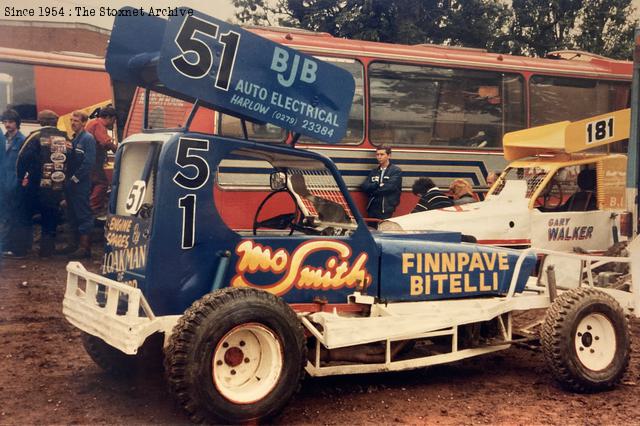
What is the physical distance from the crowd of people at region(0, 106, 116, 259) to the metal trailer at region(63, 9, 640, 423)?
5787 millimetres

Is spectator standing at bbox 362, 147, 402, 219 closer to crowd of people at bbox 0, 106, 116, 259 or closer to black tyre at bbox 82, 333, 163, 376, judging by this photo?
crowd of people at bbox 0, 106, 116, 259

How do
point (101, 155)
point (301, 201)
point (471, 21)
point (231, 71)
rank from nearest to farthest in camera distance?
1. point (231, 71)
2. point (301, 201)
3. point (101, 155)
4. point (471, 21)

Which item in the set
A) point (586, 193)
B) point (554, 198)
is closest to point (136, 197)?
point (554, 198)

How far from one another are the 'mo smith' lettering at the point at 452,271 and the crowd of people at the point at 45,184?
6.76 meters

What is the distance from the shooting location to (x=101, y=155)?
12.4 metres

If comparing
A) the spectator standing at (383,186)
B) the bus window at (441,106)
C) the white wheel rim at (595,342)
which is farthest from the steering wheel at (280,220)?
the bus window at (441,106)

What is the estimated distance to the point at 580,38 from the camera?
56.9ft

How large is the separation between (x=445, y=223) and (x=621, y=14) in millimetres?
9047

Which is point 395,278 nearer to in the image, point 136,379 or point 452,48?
point 136,379

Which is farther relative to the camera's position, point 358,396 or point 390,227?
point 390,227

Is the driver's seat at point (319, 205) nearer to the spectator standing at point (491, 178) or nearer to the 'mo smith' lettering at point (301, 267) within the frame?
the 'mo smith' lettering at point (301, 267)

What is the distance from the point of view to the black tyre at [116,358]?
5.64 m

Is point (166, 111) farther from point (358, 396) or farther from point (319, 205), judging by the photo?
point (358, 396)

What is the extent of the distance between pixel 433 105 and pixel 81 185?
5269 millimetres
